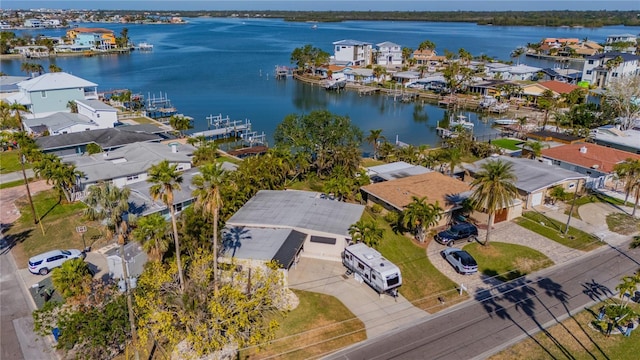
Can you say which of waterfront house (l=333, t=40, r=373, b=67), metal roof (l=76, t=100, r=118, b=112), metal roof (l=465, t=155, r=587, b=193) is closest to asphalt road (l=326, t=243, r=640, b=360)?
metal roof (l=465, t=155, r=587, b=193)

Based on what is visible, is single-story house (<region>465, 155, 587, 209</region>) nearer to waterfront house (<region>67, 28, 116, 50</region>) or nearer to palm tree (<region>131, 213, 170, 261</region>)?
palm tree (<region>131, 213, 170, 261</region>)

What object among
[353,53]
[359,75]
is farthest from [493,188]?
[353,53]

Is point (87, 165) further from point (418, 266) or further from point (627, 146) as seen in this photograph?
point (627, 146)

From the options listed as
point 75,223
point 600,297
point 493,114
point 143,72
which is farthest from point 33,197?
point 143,72

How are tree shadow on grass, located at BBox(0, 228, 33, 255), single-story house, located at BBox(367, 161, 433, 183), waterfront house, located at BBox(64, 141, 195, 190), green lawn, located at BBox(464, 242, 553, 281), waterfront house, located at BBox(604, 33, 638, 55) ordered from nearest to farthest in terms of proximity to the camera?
green lawn, located at BBox(464, 242, 553, 281), tree shadow on grass, located at BBox(0, 228, 33, 255), waterfront house, located at BBox(64, 141, 195, 190), single-story house, located at BBox(367, 161, 433, 183), waterfront house, located at BBox(604, 33, 638, 55)

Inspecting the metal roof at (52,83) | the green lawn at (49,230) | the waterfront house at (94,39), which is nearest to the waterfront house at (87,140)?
the green lawn at (49,230)
